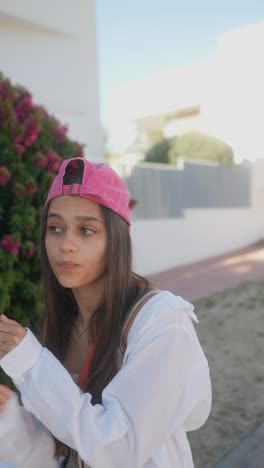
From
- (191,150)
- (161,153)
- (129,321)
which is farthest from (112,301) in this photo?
(161,153)

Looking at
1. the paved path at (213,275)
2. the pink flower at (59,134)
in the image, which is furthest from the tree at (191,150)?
the pink flower at (59,134)

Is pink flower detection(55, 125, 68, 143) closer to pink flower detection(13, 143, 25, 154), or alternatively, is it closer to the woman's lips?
pink flower detection(13, 143, 25, 154)

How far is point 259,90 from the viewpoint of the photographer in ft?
52.4

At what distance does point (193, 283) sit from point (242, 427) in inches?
221

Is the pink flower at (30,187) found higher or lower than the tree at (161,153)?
lower

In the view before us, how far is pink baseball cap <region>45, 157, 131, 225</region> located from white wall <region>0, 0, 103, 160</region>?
6380 millimetres

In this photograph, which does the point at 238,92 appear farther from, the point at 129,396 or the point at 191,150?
the point at 129,396

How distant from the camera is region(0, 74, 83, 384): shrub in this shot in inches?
106

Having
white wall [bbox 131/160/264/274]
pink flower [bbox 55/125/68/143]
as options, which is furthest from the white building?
pink flower [bbox 55/125/68/143]

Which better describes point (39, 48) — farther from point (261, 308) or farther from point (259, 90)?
point (259, 90)

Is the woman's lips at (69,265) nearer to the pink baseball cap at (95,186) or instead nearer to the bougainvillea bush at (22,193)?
the pink baseball cap at (95,186)

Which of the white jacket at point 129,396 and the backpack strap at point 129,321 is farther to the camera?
the backpack strap at point 129,321

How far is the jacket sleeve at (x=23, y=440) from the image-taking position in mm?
1309

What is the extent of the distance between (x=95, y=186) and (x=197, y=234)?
10.8 meters
